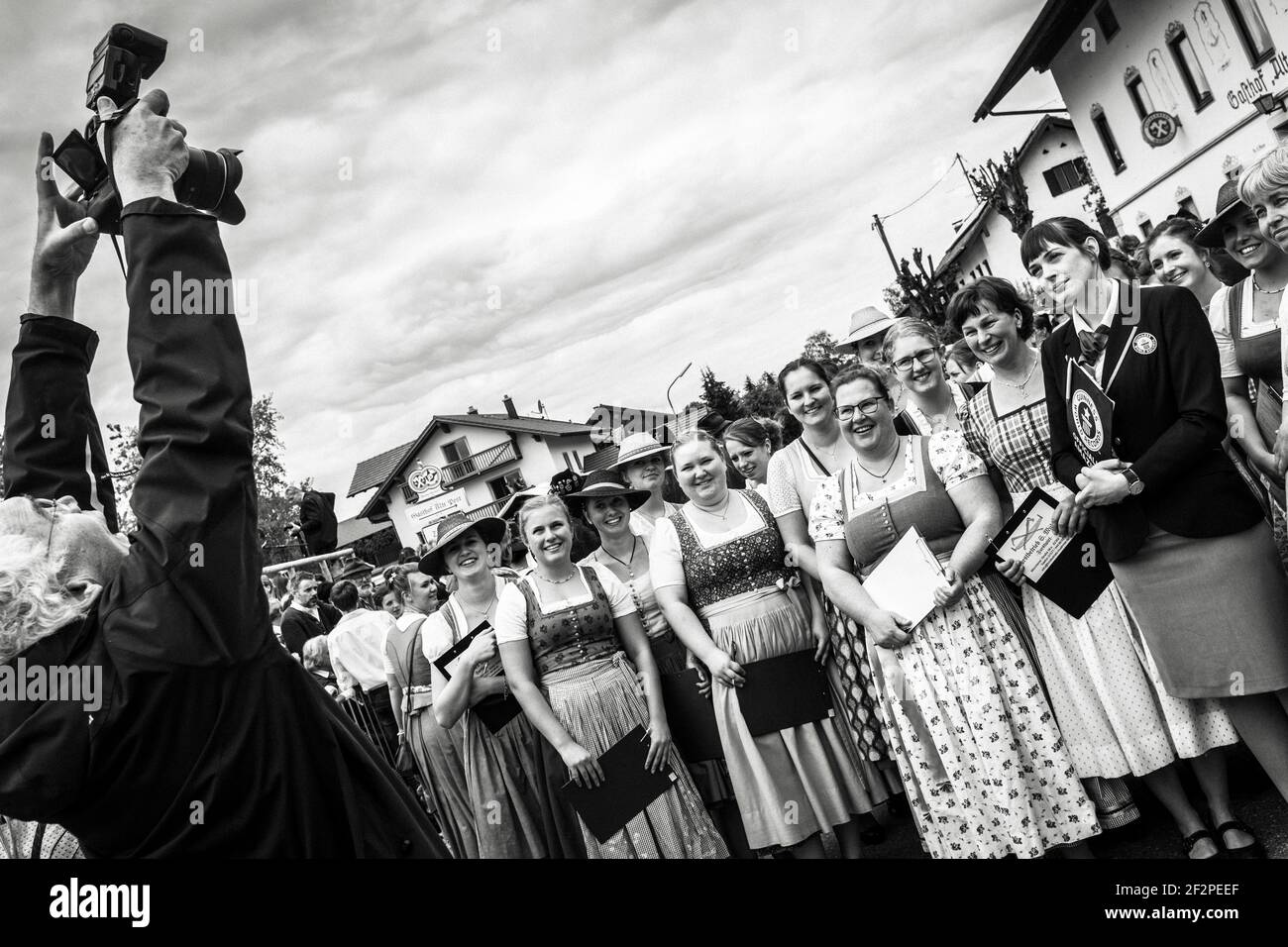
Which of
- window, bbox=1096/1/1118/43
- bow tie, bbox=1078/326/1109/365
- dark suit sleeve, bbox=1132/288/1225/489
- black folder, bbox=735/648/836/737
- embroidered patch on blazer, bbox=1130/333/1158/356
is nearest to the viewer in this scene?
dark suit sleeve, bbox=1132/288/1225/489

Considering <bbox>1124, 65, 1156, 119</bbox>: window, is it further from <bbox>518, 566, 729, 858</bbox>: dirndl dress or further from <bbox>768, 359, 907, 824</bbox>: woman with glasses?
<bbox>518, 566, 729, 858</bbox>: dirndl dress

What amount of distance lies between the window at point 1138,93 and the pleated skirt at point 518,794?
19.7 meters

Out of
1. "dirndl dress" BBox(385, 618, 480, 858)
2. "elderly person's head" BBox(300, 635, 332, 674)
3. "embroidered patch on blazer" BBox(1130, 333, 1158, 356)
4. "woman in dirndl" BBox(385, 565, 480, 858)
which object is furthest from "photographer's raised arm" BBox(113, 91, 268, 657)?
"elderly person's head" BBox(300, 635, 332, 674)

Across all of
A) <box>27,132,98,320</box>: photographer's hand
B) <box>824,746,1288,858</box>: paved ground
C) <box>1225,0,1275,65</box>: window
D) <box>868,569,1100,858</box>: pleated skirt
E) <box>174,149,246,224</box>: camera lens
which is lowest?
<box>824,746,1288,858</box>: paved ground

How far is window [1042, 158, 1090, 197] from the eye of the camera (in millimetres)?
31578

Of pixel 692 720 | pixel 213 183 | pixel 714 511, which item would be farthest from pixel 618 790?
pixel 213 183

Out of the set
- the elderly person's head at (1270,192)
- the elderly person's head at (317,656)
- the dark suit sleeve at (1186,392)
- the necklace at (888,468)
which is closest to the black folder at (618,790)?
the necklace at (888,468)

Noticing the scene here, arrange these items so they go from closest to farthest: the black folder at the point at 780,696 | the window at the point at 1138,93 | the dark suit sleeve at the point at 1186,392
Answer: the dark suit sleeve at the point at 1186,392
the black folder at the point at 780,696
the window at the point at 1138,93

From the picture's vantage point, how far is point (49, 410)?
6.26 ft

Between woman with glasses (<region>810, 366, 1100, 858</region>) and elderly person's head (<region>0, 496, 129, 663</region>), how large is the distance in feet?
9.09

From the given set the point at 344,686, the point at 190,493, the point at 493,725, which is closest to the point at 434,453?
the point at 344,686

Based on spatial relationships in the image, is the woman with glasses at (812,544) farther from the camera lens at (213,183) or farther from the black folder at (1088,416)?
the camera lens at (213,183)

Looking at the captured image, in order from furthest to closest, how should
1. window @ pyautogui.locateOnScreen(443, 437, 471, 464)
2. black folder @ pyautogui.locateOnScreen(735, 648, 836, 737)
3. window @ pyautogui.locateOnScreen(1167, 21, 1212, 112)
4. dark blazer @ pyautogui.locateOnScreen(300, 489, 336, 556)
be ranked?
window @ pyautogui.locateOnScreen(443, 437, 471, 464) < window @ pyautogui.locateOnScreen(1167, 21, 1212, 112) < black folder @ pyautogui.locateOnScreen(735, 648, 836, 737) < dark blazer @ pyautogui.locateOnScreen(300, 489, 336, 556)

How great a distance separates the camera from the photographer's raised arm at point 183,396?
4.31ft
